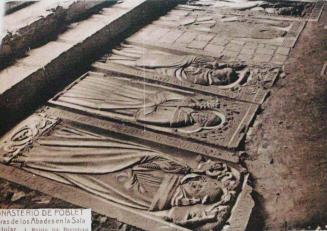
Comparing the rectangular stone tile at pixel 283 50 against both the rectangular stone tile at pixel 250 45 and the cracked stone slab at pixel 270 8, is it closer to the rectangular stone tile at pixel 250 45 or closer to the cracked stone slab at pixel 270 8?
the rectangular stone tile at pixel 250 45

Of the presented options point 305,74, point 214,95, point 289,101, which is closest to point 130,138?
point 214,95

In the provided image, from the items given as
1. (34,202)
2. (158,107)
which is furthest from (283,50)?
(34,202)

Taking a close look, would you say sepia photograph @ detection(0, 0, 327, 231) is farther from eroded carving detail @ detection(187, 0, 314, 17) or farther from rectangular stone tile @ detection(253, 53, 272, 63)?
eroded carving detail @ detection(187, 0, 314, 17)

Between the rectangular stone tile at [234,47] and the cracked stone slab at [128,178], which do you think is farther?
the rectangular stone tile at [234,47]

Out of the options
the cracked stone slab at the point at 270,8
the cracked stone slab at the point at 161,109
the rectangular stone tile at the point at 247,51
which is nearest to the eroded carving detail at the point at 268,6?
the cracked stone slab at the point at 270,8

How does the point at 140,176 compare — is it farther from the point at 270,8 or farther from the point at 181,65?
the point at 270,8
